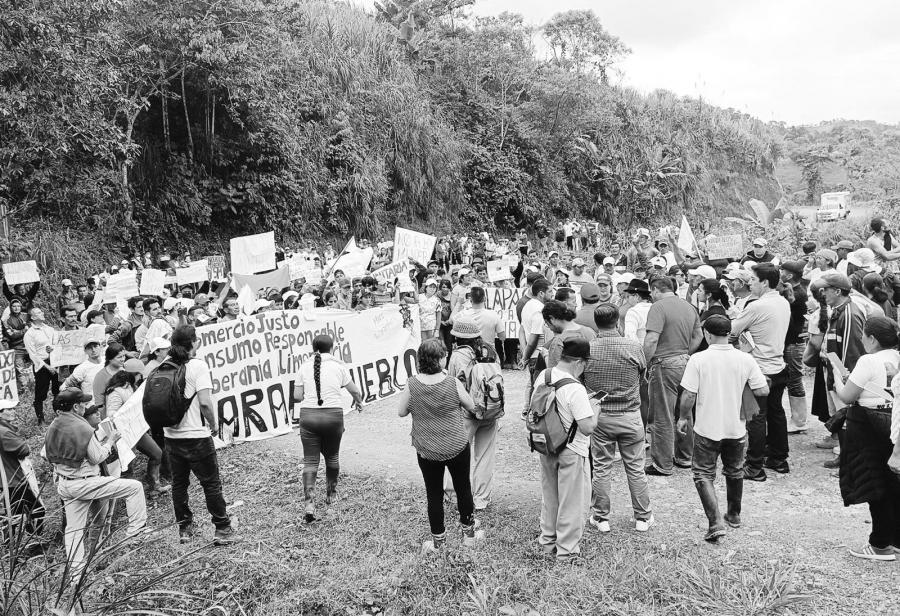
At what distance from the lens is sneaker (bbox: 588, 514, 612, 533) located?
534 centimetres

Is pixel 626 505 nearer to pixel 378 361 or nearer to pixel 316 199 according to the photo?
pixel 378 361

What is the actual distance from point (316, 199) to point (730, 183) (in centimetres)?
2961

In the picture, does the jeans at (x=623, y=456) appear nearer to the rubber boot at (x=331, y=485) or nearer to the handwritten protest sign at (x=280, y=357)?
the rubber boot at (x=331, y=485)

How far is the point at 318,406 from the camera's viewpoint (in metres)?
6.09

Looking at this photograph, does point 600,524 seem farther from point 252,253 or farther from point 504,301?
point 252,253

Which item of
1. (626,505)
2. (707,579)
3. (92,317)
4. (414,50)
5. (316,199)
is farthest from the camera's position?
(414,50)

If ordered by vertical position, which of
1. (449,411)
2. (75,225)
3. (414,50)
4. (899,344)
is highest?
(414,50)

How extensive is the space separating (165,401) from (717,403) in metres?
4.30

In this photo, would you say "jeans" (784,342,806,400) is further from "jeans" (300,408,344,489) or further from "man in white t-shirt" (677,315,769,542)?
"jeans" (300,408,344,489)

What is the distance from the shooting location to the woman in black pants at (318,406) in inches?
238

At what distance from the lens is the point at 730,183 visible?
4209 cm

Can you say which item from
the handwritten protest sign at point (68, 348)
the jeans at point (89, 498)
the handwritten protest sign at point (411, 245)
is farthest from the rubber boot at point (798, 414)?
the handwritten protest sign at point (68, 348)

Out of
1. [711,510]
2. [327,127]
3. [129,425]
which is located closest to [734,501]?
[711,510]

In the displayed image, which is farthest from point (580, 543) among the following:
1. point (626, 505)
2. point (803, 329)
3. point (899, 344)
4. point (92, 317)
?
point (92, 317)
